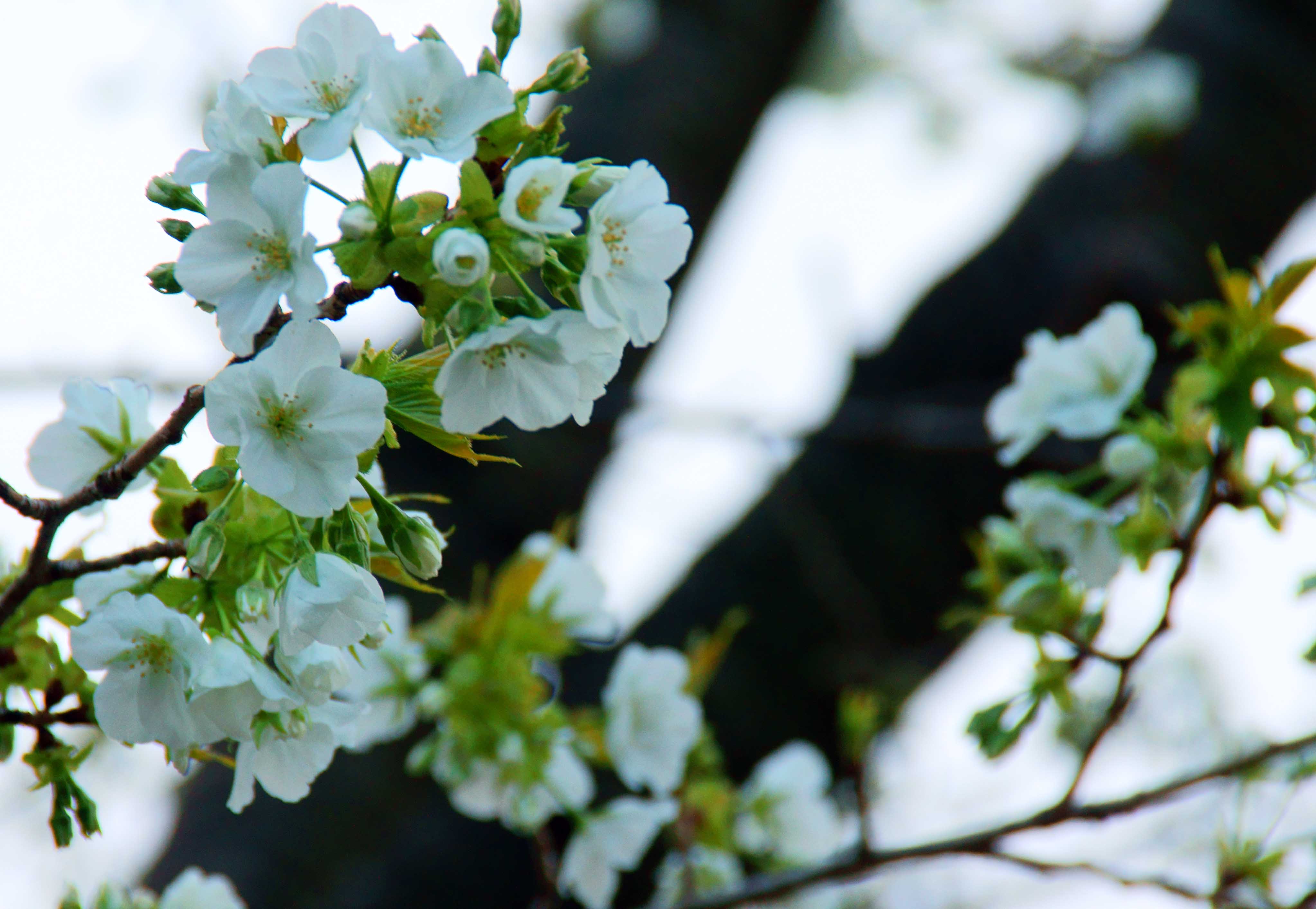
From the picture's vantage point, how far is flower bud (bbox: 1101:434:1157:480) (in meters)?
1.01

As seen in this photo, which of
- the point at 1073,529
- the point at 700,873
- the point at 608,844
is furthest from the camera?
the point at 700,873

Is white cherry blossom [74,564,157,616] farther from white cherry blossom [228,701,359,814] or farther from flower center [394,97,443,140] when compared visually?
flower center [394,97,443,140]

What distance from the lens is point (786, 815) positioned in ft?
4.75

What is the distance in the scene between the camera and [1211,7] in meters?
1.94

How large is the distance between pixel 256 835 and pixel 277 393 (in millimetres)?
1199

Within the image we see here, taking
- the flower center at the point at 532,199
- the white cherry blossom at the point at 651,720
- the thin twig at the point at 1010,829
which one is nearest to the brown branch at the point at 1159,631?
the thin twig at the point at 1010,829

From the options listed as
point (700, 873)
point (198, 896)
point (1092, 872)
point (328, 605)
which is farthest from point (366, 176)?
point (700, 873)

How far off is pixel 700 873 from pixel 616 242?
3.57 ft

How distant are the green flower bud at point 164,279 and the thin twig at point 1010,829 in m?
0.88

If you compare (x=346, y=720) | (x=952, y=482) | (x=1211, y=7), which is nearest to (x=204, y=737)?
(x=346, y=720)

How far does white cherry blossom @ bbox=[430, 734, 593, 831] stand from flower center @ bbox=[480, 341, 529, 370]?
2.33 ft

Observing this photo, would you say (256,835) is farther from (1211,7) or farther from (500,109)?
(1211,7)

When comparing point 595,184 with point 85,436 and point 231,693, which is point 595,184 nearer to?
point 231,693

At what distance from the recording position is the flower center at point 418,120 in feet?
1.72
